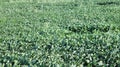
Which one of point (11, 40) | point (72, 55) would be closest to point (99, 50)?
point (72, 55)

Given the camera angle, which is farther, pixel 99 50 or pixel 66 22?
pixel 66 22

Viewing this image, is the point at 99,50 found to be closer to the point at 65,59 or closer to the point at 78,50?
the point at 78,50

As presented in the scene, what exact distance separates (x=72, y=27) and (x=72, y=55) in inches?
300

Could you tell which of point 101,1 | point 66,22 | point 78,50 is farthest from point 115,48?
point 101,1

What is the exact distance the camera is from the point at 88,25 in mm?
16406

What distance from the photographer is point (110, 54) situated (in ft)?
30.0

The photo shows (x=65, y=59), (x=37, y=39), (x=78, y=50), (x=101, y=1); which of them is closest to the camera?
(x=65, y=59)

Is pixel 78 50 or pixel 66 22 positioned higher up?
pixel 78 50

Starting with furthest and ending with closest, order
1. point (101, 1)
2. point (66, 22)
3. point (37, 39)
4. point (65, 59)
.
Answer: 1. point (101, 1)
2. point (66, 22)
3. point (37, 39)
4. point (65, 59)

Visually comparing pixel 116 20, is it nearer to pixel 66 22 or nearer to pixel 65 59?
pixel 66 22

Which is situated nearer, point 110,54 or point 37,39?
point 110,54

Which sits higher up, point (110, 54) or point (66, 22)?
point (110, 54)

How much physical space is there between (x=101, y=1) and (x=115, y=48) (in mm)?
23609

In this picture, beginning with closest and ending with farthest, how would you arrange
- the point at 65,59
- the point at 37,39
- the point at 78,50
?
the point at 65,59 → the point at 78,50 → the point at 37,39
